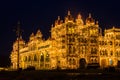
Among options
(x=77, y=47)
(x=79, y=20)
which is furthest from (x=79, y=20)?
Result: (x=77, y=47)

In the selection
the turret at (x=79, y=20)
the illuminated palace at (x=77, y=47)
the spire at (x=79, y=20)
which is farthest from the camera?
the spire at (x=79, y=20)

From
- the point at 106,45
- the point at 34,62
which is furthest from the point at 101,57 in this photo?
the point at 34,62

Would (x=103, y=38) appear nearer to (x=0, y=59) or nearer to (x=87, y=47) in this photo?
(x=87, y=47)

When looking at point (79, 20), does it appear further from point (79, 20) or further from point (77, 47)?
point (77, 47)

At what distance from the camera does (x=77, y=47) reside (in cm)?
9969

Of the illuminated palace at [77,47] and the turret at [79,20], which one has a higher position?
the turret at [79,20]

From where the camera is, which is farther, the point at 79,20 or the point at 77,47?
the point at 79,20

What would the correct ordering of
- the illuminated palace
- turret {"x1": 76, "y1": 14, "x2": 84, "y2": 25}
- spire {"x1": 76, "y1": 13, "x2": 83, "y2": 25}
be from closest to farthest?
the illuminated palace → turret {"x1": 76, "y1": 14, "x2": 84, "y2": 25} → spire {"x1": 76, "y1": 13, "x2": 83, "y2": 25}

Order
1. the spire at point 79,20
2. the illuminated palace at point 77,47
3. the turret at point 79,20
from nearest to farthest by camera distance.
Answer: the illuminated palace at point 77,47, the turret at point 79,20, the spire at point 79,20

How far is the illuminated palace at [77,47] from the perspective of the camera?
324 ft

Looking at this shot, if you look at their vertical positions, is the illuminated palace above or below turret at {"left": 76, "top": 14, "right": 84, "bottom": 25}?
below

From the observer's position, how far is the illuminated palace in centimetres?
9875

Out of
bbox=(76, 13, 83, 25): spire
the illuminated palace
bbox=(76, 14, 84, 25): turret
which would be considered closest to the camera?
the illuminated palace

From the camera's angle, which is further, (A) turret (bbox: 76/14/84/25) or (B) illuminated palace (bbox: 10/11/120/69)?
(A) turret (bbox: 76/14/84/25)
